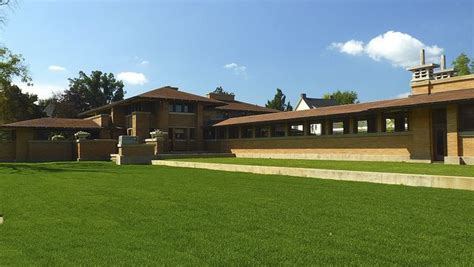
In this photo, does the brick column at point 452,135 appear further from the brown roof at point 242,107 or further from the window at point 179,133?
the brown roof at point 242,107

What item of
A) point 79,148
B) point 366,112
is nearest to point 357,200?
point 366,112

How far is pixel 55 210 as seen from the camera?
10.0 m

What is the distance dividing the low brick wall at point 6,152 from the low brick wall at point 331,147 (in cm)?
1956

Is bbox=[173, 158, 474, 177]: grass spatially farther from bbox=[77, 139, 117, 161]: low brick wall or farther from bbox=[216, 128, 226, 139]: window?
bbox=[216, 128, 226, 139]: window

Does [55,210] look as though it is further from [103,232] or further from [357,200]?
[357,200]

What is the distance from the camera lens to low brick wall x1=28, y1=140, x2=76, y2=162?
4044 centimetres

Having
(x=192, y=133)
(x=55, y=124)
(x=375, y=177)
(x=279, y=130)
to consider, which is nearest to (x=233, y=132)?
(x=192, y=133)

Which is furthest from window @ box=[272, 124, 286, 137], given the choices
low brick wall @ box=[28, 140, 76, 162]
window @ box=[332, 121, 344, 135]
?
low brick wall @ box=[28, 140, 76, 162]

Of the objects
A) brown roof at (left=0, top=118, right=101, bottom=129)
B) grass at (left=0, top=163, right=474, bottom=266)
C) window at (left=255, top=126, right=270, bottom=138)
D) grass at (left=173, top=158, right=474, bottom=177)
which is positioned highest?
brown roof at (left=0, top=118, right=101, bottom=129)

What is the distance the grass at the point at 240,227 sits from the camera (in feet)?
19.7

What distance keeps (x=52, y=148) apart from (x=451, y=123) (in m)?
32.6

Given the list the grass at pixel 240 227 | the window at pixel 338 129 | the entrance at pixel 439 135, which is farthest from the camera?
the window at pixel 338 129

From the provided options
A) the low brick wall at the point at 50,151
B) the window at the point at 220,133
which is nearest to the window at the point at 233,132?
the window at the point at 220,133

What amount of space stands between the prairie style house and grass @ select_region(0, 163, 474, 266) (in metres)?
13.9
